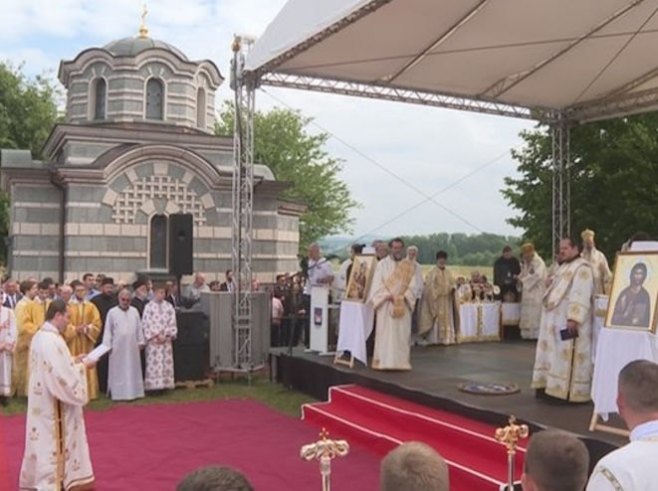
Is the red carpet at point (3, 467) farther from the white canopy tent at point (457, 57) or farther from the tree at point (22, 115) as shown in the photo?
the tree at point (22, 115)

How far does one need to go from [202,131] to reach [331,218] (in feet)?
54.4

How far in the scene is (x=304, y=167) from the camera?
3997 cm

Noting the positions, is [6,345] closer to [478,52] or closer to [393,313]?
[393,313]

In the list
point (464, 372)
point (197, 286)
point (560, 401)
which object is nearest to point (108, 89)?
point (197, 286)

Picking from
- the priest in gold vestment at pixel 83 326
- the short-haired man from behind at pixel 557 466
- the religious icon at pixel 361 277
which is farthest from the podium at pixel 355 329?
the short-haired man from behind at pixel 557 466

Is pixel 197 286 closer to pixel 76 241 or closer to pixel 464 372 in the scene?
pixel 76 241

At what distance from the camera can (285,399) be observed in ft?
36.9

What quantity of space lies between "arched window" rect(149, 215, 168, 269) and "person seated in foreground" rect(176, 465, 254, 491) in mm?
20360

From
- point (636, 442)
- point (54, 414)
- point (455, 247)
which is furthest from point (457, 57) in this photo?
point (636, 442)

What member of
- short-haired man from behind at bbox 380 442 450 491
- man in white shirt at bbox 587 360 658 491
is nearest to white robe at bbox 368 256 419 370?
man in white shirt at bbox 587 360 658 491

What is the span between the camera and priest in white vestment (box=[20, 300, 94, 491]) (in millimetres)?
6199

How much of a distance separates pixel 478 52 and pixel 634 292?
6.90m

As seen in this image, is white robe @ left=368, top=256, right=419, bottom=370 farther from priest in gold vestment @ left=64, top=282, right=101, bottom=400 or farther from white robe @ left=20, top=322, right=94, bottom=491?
white robe @ left=20, top=322, right=94, bottom=491

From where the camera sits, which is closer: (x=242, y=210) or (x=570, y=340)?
(x=570, y=340)
